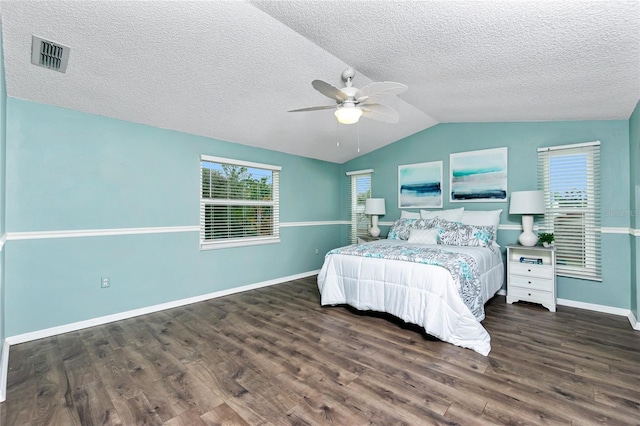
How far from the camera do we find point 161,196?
3.67m

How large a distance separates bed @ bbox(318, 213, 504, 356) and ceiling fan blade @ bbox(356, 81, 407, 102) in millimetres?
A: 1659

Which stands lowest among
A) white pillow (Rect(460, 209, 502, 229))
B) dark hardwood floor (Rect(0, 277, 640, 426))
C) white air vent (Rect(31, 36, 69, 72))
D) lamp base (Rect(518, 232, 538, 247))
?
dark hardwood floor (Rect(0, 277, 640, 426))

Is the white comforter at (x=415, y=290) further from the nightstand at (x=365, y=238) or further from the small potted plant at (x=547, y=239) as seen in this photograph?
the nightstand at (x=365, y=238)

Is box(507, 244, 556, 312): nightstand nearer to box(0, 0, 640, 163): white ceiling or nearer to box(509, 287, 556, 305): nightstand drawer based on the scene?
box(509, 287, 556, 305): nightstand drawer

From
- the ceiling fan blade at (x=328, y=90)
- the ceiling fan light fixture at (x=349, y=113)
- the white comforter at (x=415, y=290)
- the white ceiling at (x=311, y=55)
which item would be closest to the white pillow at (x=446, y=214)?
the white comforter at (x=415, y=290)

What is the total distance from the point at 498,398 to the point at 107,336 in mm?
3416

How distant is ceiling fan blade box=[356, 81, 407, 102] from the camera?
2.27 metres

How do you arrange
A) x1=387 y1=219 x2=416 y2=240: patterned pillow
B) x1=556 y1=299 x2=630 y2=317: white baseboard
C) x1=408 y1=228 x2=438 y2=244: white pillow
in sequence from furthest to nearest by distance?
x1=387 y1=219 x2=416 y2=240: patterned pillow → x1=408 y1=228 x2=438 y2=244: white pillow → x1=556 y1=299 x2=630 y2=317: white baseboard

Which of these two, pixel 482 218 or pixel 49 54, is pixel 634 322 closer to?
pixel 482 218

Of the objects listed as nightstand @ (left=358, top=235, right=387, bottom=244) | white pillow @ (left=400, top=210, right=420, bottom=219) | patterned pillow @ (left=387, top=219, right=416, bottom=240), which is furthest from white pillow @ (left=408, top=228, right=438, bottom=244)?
nightstand @ (left=358, top=235, right=387, bottom=244)

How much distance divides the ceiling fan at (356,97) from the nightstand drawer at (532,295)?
2.76 m

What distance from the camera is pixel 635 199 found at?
305 cm

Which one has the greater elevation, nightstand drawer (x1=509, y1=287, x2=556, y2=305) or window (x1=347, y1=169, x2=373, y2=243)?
window (x1=347, y1=169, x2=373, y2=243)

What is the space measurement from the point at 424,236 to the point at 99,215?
4066 mm
